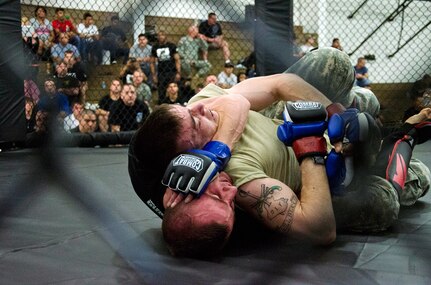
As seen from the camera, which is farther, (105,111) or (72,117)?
(105,111)

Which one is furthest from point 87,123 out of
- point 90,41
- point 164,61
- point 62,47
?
point 90,41

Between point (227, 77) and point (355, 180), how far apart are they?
2.35m

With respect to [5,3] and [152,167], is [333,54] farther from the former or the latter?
[5,3]

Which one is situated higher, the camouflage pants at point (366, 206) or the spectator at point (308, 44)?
the camouflage pants at point (366, 206)

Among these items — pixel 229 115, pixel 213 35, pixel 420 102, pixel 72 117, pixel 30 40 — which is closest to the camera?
pixel 229 115

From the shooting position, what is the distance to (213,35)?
2.76 meters

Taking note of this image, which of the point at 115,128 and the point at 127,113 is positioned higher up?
the point at 127,113

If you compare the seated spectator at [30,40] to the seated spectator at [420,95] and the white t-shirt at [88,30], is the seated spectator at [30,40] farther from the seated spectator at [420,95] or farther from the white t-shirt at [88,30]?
the seated spectator at [420,95]

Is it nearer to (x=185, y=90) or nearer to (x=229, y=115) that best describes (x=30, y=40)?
(x=185, y=90)

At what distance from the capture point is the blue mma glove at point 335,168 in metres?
1.34

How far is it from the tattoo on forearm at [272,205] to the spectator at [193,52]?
4.46 feet

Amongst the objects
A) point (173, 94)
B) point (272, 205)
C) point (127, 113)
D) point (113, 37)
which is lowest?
point (127, 113)

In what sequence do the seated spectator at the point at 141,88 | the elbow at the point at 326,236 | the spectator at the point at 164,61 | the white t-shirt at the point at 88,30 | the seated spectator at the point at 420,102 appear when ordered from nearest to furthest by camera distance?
the elbow at the point at 326,236, the white t-shirt at the point at 88,30, the seated spectator at the point at 420,102, the spectator at the point at 164,61, the seated spectator at the point at 141,88

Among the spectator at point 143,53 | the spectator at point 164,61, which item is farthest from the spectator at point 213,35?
the spectator at point 143,53
